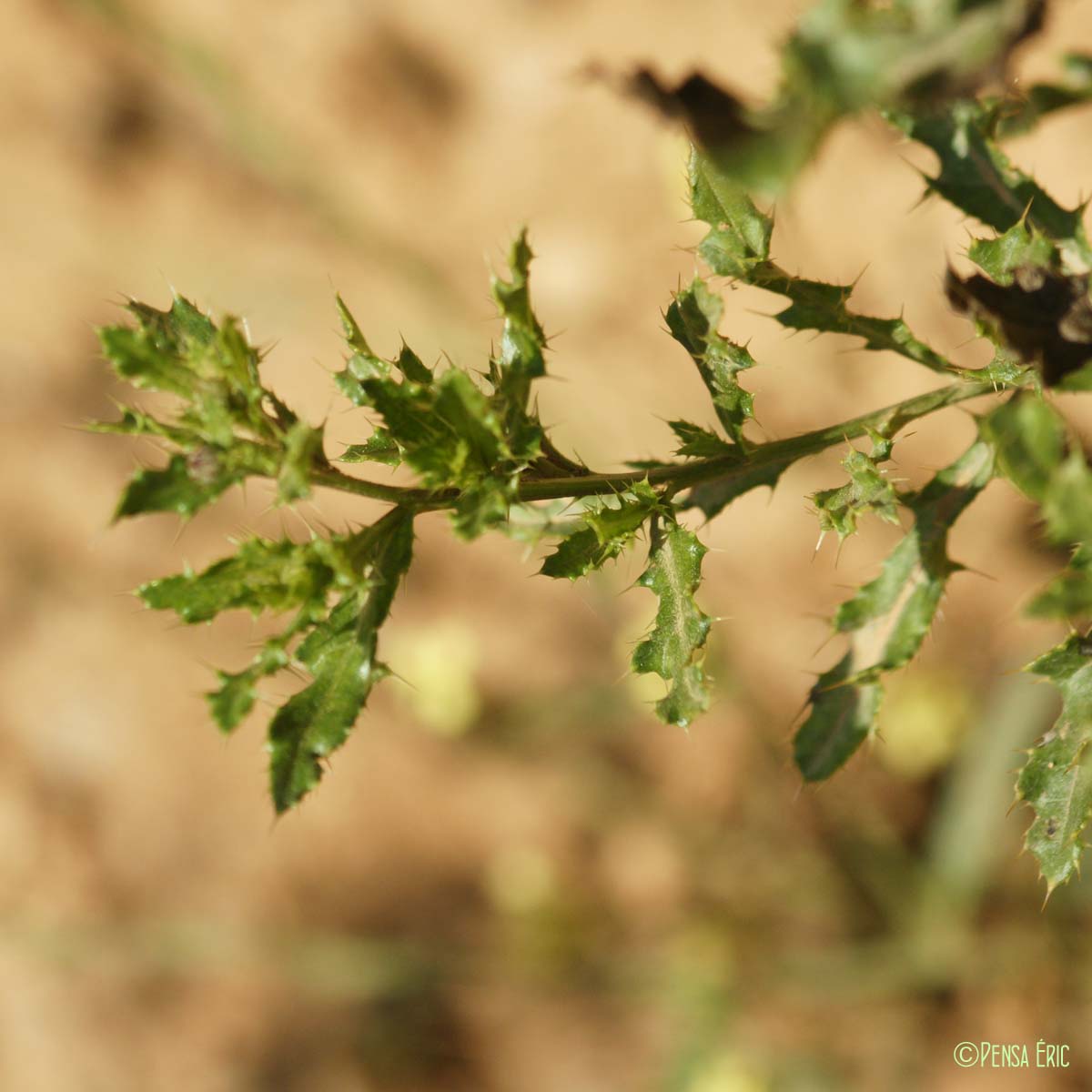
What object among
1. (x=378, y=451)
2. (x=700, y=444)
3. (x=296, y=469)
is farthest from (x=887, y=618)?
(x=296, y=469)

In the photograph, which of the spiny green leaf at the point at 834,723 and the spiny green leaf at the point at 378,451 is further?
the spiny green leaf at the point at 834,723

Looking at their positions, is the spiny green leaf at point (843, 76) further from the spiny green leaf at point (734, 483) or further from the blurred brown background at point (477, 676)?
the blurred brown background at point (477, 676)

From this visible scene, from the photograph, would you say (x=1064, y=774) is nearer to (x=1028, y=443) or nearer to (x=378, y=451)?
(x=1028, y=443)

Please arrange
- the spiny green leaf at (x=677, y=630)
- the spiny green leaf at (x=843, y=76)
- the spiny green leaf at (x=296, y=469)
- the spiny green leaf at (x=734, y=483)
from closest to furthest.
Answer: the spiny green leaf at (x=843, y=76) → the spiny green leaf at (x=296, y=469) → the spiny green leaf at (x=677, y=630) → the spiny green leaf at (x=734, y=483)

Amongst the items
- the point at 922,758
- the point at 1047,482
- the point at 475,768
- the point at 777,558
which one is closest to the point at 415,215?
the point at 777,558

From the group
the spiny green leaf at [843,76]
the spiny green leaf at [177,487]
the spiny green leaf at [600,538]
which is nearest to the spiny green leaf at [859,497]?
the spiny green leaf at [600,538]

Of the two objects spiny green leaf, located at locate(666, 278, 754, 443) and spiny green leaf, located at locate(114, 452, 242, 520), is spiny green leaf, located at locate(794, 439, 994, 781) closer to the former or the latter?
spiny green leaf, located at locate(666, 278, 754, 443)

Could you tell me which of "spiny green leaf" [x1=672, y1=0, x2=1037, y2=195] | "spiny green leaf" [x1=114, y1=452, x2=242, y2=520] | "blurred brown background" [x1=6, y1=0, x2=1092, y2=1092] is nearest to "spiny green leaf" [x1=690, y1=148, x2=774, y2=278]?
"spiny green leaf" [x1=672, y1=0, x2=1037, y2=195]
